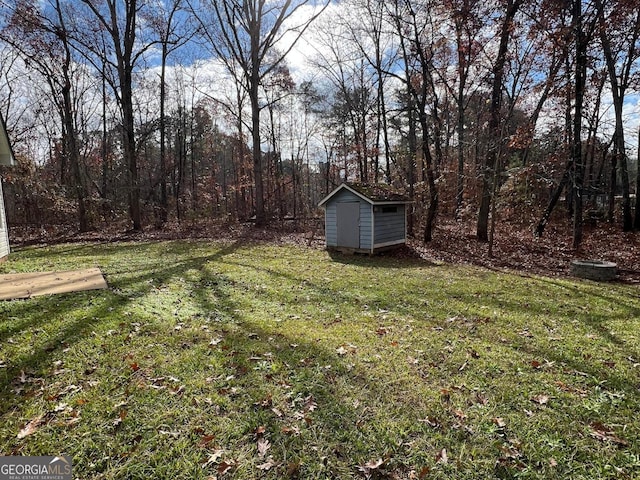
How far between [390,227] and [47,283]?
9.48 m

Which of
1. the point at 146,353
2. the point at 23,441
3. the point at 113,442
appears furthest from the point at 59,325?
the point at 113,442

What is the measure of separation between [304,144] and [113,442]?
1054 inches

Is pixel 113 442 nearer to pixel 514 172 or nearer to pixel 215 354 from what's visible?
pixel 215 354

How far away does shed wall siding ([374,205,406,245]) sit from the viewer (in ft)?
36.6

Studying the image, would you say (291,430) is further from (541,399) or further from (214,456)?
(541,399)

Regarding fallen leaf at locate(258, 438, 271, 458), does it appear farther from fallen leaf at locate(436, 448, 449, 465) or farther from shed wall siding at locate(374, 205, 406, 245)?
shed wall siding at locate(374, 205, 406, 245)

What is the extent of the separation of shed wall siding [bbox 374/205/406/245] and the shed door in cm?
65

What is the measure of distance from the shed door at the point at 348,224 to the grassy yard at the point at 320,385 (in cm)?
524

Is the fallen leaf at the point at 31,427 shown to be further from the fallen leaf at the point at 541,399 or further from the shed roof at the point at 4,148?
the shed roof at the point at 4,148

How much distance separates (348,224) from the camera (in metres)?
11.4

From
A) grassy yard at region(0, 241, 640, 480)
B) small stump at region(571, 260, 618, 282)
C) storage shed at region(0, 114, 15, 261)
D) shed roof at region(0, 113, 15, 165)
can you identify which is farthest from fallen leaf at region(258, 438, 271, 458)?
shed roof at region(0, 113, 15, 165)

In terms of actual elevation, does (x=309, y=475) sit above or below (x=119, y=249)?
below

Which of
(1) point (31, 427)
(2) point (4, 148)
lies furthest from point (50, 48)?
(1) point (31, 427)

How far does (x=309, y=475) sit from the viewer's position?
2.26 m
